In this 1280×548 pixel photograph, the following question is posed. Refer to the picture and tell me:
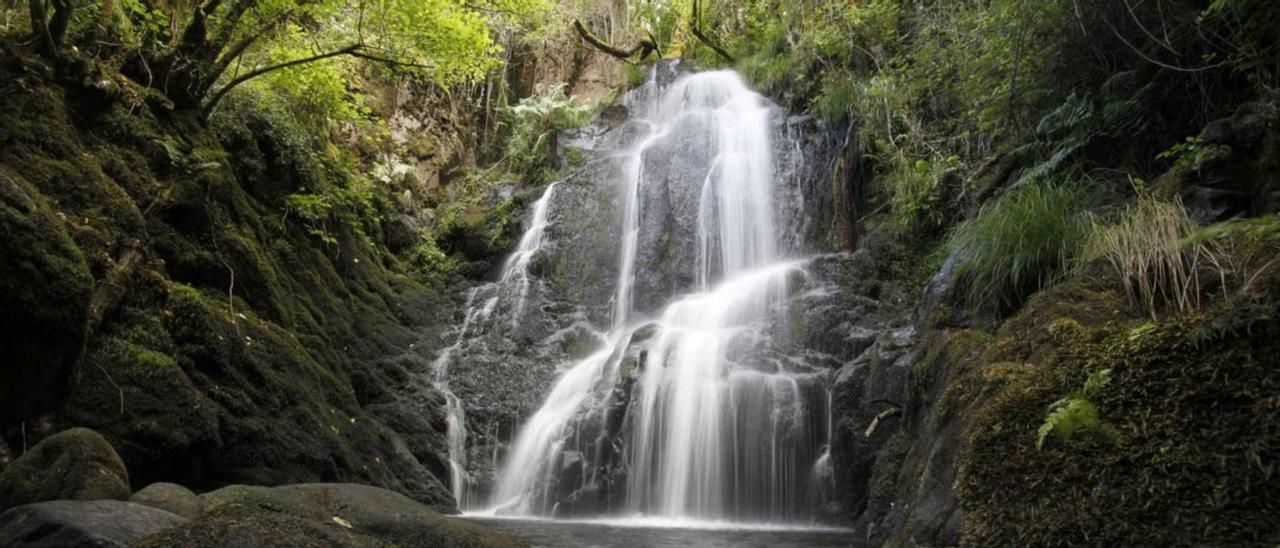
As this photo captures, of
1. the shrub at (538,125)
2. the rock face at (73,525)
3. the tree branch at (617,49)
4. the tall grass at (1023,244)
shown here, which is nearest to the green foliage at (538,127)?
the shrub at (538,125)

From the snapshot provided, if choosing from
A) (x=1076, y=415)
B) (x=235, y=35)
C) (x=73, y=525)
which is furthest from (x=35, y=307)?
(x=1076, y=415)

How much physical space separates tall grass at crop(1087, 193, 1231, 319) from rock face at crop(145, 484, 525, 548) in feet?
11.0

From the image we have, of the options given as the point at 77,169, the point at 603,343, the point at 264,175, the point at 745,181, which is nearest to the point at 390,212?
the point at 264,175

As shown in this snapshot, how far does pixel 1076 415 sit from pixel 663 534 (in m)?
4.29

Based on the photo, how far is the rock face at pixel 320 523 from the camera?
2.69 meters

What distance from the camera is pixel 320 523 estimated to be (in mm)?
3152

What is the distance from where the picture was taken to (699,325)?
33.4ft

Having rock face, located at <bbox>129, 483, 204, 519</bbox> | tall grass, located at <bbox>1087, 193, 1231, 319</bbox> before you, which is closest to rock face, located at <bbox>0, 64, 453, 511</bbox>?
rock face, located at <bbox>129, 483, 204, 519</bbox>

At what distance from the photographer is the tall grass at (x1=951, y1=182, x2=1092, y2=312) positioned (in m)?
4.89

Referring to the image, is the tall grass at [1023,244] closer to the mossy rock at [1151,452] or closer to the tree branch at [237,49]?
the mossy rock at [1151,452]

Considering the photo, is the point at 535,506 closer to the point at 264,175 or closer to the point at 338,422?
the point at 338,422

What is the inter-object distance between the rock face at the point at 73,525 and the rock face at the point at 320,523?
40cm

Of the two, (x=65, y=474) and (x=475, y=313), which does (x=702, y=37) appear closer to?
(x=475, y=313)

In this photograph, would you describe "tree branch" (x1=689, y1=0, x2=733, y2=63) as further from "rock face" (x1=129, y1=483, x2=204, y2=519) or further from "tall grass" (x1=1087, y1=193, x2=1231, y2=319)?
"rock face" (x1=129, y1=483, x2=204, y2=519)
